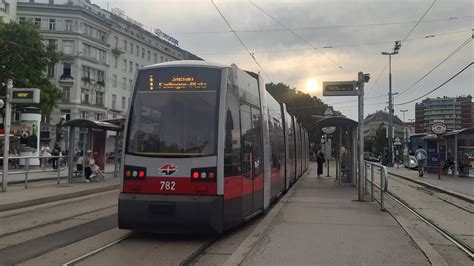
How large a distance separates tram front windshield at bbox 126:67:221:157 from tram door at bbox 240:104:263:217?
99 cm

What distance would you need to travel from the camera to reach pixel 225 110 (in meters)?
8.63

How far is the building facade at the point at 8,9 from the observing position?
2369 inches

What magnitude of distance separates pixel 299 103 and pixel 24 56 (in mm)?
41836

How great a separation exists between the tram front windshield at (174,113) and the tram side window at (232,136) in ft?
0.87

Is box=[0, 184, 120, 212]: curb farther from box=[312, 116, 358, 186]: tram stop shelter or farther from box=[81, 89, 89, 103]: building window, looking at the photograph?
box=[81, 89, 89, 103]: building window

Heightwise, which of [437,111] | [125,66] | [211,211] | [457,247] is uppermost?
[125,66]

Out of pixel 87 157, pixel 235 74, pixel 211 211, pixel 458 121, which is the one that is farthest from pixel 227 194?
pixel 458 121

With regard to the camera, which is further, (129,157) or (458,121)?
(458,121)

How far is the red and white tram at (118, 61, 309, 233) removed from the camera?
8219mm

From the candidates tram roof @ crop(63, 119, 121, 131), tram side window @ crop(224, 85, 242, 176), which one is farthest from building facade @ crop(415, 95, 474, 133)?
tram side window @ crop(224, 85, 242, 176)

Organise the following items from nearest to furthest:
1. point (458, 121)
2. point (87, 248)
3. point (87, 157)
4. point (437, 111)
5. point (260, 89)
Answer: point (87, 248) → point (260, 89) → point (87, 157) → point (458, 121) → point (437, 111)

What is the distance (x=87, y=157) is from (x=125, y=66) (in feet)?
194

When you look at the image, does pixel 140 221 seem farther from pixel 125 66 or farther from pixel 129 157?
pixel 125 66

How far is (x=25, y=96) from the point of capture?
648 inches
